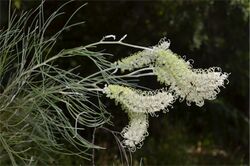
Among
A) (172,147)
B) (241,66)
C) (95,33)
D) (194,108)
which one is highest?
(95,33)

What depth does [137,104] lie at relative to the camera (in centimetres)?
159

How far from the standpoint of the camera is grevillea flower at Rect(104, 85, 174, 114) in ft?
5.14

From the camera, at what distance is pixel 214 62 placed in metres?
4.43

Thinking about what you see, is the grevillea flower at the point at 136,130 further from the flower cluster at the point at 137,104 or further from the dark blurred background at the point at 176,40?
the dark blurred background at the point at 176,40

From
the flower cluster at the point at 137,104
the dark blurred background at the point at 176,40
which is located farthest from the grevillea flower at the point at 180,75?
the dark blurred background at the point at 176,40

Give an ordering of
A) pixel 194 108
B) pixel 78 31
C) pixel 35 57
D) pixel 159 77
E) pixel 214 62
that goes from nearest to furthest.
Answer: pixel 159 77, pixel 35 57, pixel 78 31, pixel 214 62, pixel 194 108

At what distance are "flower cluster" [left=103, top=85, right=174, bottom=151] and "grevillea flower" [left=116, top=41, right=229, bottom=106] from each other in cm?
4

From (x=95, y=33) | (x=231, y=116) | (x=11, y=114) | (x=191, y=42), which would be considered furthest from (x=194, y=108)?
(x=11, y=114)

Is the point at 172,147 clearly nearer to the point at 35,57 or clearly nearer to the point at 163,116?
the point at 163,116

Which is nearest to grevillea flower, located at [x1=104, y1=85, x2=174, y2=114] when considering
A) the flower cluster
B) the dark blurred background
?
the flower cluster

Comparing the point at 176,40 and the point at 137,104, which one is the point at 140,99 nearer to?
the point at 137,104

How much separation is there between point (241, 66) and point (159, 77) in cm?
313

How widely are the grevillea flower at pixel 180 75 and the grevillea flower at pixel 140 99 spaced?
0.05 metres

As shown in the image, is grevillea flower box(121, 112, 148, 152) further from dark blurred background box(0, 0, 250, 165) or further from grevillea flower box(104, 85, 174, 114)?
dark blurred background box(0, 0, 250, 165)
